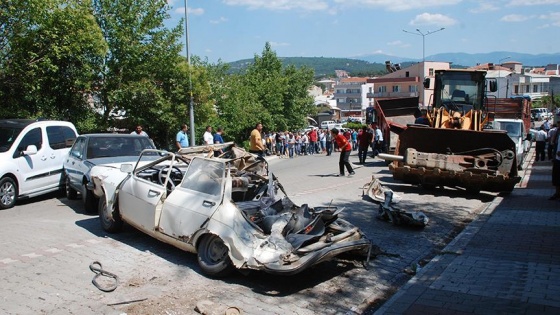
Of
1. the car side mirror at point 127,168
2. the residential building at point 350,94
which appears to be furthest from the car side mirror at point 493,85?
the residential building at point 350,94

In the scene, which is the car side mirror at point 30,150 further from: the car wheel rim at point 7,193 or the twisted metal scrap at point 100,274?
the twisted metal scrap at point 100,274

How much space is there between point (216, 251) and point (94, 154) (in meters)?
5.85

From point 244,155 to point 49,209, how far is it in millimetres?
4870

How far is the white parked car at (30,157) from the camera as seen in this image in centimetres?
1122

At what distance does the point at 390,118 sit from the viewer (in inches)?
817

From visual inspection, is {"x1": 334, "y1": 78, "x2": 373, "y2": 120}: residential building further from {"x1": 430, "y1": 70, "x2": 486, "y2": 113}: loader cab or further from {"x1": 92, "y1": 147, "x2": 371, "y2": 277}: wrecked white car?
{"x1": 92, "y1": 147, "x2": 371, "y2": 277}: wrecked white car

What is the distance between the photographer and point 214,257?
249 inches

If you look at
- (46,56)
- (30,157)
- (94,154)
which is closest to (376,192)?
(94,154)

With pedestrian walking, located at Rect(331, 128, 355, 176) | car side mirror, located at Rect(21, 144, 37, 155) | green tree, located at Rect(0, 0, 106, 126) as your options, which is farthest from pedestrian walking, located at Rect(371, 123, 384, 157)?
car side mirror, located at Rect(21, 144, 37, 155)

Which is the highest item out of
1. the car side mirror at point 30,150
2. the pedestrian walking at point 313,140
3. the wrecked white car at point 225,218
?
the car side mirror at point 30,150

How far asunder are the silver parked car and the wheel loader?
240 inches

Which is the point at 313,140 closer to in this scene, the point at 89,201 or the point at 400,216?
the point at 89,201

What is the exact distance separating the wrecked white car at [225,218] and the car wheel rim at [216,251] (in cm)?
1

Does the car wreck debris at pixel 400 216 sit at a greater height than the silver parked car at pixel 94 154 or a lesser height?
lesser
